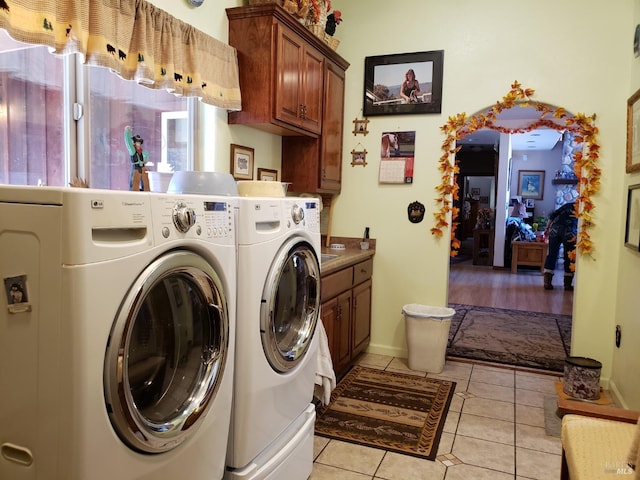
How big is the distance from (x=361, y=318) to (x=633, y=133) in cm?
228

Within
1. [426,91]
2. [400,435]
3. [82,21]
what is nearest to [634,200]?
[426,91]

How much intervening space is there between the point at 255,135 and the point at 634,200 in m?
2.52

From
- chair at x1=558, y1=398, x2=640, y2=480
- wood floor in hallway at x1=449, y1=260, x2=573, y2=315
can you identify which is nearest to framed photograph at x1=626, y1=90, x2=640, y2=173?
chair at x1=558, y1=398, x2=640, y2=480

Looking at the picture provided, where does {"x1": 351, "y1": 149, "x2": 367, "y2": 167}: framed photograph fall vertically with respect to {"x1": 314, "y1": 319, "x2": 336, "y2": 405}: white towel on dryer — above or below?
above

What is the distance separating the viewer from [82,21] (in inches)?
75.5

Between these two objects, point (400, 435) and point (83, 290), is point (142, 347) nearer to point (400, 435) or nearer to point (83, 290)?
Answer: point (83, 290)

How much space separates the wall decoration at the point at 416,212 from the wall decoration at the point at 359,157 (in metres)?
0.54

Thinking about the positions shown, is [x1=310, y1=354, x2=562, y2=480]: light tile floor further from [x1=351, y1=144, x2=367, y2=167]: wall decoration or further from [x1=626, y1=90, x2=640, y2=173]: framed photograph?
[x1=351, y1=144, x2=367, y2=167]: wall decoration

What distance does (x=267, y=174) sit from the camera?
11.6ft

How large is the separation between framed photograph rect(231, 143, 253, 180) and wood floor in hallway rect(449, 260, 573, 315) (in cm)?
405

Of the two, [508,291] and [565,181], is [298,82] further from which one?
[565,181]

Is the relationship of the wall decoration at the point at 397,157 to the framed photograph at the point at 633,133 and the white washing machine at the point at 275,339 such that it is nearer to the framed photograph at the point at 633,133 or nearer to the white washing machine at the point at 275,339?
the framed photograph at the point at 633,133

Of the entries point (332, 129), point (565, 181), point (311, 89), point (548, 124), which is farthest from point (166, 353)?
point (565, 181)

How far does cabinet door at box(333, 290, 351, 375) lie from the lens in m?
3.30
